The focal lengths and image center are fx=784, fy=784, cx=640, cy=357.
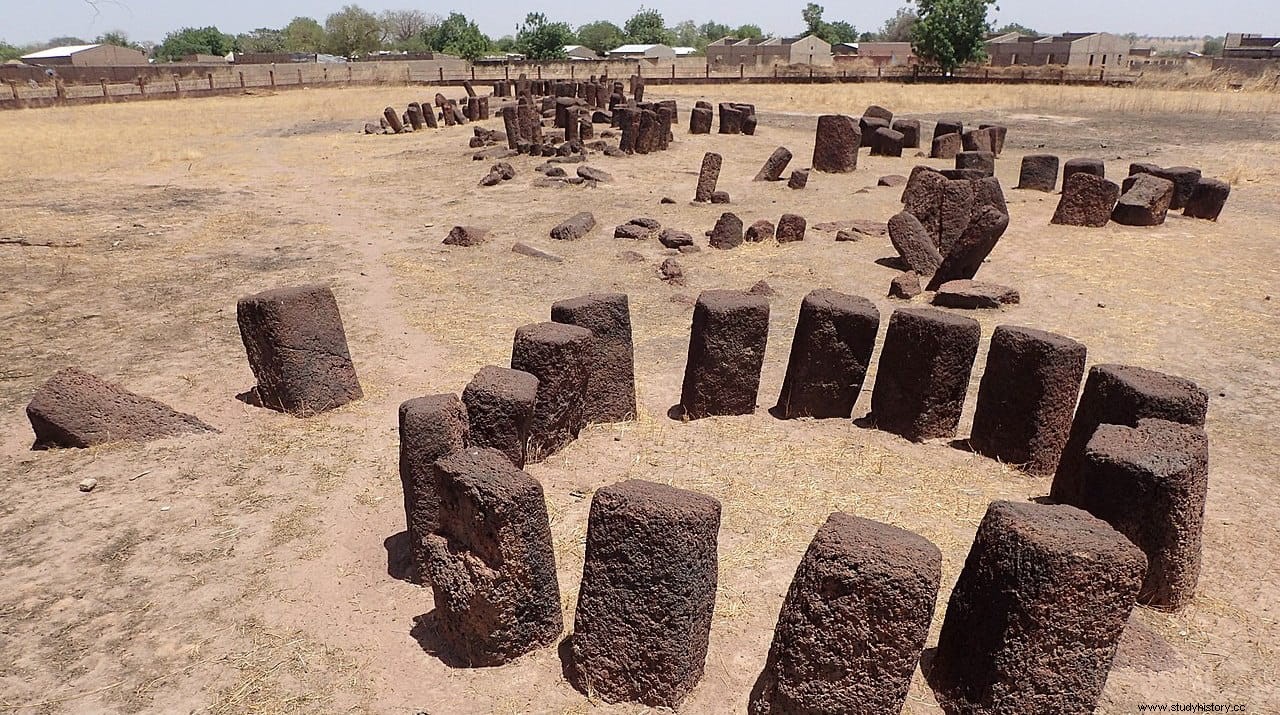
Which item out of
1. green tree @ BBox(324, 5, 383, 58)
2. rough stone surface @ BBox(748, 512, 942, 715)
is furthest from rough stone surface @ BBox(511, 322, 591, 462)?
green tree @ BBox(324, 5, 383, 58)

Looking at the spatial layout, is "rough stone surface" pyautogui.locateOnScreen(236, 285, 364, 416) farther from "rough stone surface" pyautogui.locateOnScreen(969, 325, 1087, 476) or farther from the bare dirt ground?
"rough stone surface" pyautogui.locateOnScreen(969, 325, 1087, 476)

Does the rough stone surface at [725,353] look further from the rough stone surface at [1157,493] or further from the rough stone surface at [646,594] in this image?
the rough stone surface at [646,594]

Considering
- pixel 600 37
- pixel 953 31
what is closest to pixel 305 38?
pixel 600 37

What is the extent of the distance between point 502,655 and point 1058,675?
265 cm

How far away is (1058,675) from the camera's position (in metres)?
3.48

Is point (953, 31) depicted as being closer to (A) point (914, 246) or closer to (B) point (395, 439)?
(A) point (914, 246)

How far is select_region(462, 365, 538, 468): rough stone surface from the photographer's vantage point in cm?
509

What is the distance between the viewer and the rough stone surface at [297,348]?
7.01 metres

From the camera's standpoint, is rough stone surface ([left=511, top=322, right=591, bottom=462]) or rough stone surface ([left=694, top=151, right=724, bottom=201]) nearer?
rough stone surface ([left=511, top=322, right=591, bottom=462])

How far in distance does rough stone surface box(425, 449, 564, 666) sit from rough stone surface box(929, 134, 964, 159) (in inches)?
781

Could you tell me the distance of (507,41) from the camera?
110250mm

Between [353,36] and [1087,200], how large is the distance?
3720 inches

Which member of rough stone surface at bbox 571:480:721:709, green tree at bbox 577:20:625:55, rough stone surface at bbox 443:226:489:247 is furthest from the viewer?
green tree at bbox 577:20:625:55

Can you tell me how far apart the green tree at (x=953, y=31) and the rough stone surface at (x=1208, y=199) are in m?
35.8
